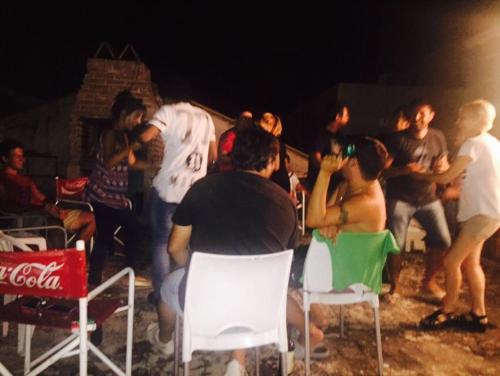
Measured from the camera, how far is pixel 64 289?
1746 millimetres

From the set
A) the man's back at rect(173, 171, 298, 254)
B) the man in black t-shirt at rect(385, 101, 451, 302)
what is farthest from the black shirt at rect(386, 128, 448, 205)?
the man's back at rect(173, 171, 298, 254)

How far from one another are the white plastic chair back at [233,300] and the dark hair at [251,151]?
0.56 metres

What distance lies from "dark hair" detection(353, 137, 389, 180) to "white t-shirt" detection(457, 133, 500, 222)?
1020 mm

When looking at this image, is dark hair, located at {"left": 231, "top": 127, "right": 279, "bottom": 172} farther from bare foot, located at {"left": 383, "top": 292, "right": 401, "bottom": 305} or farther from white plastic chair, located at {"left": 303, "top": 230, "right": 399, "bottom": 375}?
bare foot, located at {"left": 383, "top": 292, "right": 401, "bottom": 305}

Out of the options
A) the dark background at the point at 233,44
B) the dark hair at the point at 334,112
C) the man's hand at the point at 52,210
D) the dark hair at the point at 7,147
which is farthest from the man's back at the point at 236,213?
the dark background at the point at 233,44

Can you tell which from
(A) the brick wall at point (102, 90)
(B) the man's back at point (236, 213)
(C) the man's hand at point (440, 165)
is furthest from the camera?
(A) the brick wall at point (102, 90)

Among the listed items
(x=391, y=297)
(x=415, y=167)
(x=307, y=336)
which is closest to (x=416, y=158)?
(x=415, y=167)

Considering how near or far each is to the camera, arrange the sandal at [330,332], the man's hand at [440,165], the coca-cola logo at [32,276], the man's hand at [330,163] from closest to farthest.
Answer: the coca-cola logo at [32,276]
the man's hand at [330,163]
the sandal at [330,332]
the man's hand at [440,165]

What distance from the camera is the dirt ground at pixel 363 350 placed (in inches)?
113

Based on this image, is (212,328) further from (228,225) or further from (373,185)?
(373,185)

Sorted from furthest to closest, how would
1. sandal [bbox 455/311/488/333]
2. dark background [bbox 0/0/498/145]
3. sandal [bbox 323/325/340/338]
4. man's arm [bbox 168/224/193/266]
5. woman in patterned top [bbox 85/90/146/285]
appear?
dark background [bbox 0/0/498/145]
sandal [bbox 455/311/488/333]
sandal [bbox 323/325/340/338]
woman in patterned top [bbox 85/90/146/285]
man's arm [bbox 168/224/193/266]

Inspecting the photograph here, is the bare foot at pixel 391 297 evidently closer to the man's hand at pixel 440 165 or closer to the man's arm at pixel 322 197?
the man's hand at pixel 440 165

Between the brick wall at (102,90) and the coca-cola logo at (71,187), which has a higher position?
the brick wall at (102,90)

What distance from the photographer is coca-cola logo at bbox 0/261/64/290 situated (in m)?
1.74
